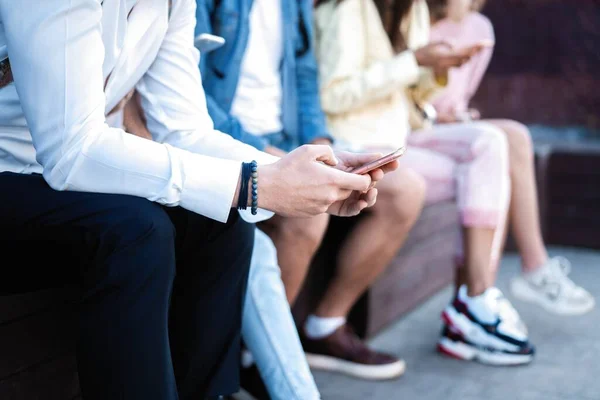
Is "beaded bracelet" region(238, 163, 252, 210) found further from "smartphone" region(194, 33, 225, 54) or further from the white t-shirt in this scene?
the white t-shirt

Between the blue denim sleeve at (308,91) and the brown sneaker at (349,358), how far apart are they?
20.0 inches

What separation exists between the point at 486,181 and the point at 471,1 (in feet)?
2.78

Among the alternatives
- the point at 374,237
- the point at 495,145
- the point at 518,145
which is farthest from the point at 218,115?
the point at 518,145

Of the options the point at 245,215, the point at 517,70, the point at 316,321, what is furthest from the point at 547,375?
the point at 517,70

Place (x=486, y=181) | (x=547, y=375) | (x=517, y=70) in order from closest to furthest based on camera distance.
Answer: (x=547, y=375), (x=486, y=181), (x=517, y=70)

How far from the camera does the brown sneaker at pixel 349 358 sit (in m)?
1.92

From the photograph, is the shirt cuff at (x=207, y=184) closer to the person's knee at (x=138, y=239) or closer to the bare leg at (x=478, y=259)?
the person's knee at (x=138, y=239)

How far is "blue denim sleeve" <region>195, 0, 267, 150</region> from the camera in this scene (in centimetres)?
164

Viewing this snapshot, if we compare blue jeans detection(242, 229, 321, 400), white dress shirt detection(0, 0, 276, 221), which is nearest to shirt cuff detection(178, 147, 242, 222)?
white dress shirt detection(0, 0, 276, 221)

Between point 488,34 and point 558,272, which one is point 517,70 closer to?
point 488,34

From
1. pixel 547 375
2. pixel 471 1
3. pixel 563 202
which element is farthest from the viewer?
pixel 563 202

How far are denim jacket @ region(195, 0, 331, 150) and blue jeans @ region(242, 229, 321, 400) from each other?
0.35 m

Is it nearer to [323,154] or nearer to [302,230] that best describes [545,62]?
[302,230]

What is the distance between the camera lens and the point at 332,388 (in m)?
1.86
